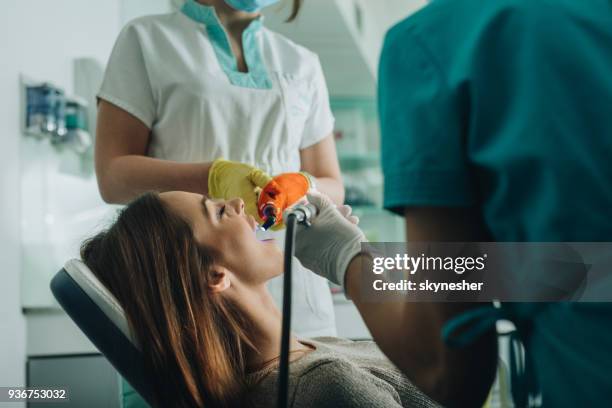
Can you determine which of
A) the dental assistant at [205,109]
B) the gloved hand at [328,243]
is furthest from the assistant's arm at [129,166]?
the gloved hand at [328,243]

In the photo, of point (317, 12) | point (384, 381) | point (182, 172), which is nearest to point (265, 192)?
point (182, 172)

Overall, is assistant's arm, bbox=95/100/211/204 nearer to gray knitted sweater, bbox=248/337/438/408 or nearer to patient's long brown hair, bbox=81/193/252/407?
patient's long brown hair, bbox=81/193/252/407

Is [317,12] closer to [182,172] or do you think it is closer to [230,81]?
[230,81]

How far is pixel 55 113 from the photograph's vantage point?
212 cm

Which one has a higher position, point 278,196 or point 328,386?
point 278,196

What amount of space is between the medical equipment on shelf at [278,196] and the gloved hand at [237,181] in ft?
0.28

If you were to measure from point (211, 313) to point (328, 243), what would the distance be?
1.19ft

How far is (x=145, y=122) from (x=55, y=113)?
2.70ft

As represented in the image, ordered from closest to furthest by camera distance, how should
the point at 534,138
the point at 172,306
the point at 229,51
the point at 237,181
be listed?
the point at 534,138 → the point at 172,306 → the point at 237,181 → the point at 229,51

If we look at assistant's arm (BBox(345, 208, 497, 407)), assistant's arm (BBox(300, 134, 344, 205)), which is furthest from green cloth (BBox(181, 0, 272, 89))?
assistant's arm (BBox(345, 208, 497, 407))

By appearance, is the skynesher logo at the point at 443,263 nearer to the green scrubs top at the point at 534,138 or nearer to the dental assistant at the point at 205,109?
the green scrubs top at the point at 534,138

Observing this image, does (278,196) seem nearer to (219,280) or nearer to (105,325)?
(219,280)

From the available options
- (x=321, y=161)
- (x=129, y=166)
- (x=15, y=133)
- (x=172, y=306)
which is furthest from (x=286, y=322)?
(x=15, y=133)

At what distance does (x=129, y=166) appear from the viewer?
1345 mm
